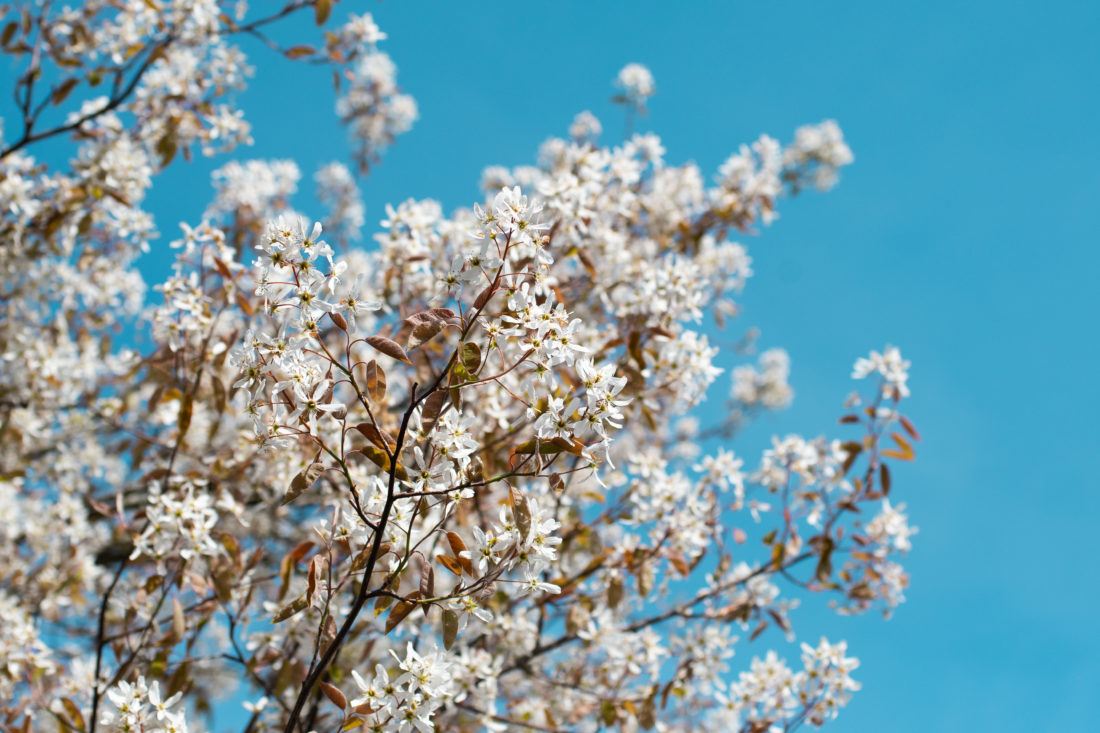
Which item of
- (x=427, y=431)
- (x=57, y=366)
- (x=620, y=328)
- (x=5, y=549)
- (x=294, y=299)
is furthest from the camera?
(x=5, y=549)

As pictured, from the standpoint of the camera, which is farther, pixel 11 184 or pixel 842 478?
pixel 11 184

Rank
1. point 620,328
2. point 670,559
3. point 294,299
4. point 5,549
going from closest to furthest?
1. point 294,299
2. point 670,559
3. point 620,328
4. point 5,549

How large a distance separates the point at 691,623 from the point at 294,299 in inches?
111

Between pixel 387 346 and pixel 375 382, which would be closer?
pixel 387 346

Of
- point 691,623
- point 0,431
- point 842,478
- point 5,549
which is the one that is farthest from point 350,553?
point 5,549

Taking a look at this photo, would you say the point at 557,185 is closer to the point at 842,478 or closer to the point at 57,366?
the point at 842,478

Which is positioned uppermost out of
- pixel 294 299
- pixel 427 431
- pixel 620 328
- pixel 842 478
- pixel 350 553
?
pixel 620 328

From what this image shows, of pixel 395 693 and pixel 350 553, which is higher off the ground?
pixel 350 553

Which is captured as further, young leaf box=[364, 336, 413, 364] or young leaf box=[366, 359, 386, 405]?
young leaf box=[366, 359, 386, 405]

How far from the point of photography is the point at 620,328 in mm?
3922

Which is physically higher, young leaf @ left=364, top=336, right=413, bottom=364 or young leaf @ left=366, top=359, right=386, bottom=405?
young leaf @ left=366, top=359, right=386, bottom=405

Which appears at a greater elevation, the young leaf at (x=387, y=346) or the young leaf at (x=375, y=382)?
the young leaf at (x=375, y=382)

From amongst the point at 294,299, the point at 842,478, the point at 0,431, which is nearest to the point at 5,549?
the point at 0,431

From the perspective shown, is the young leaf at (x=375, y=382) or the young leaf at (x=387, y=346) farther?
the young leaf at (x=375, y=382)
